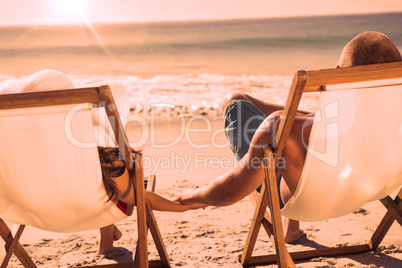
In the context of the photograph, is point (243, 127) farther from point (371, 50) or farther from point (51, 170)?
point (51, 170)

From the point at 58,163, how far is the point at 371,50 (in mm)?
1336

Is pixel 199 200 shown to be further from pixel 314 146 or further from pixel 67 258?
pixel 67 258

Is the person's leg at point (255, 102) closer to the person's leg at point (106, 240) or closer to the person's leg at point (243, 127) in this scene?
the person's leg at point (243, 127)

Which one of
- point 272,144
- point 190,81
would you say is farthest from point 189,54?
point 272,144

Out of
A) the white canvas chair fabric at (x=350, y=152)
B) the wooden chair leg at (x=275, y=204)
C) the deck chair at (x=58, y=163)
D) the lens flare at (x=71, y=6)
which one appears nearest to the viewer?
the deck chair at (x=58, y=163)

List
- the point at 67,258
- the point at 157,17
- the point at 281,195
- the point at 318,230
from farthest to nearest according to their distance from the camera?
the point at 157,17
the point at 318,230
the point at 67,258
the point at 281,195

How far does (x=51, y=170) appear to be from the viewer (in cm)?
186

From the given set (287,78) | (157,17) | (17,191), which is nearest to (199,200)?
(17,191)

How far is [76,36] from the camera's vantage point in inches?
855

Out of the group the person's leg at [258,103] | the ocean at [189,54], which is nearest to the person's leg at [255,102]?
the person's leg at [258,103]

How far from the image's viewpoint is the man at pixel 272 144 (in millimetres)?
1809

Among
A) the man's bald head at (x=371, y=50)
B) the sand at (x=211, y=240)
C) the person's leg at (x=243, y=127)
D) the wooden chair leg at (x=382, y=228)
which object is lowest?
the sand at (x=211, y=240)

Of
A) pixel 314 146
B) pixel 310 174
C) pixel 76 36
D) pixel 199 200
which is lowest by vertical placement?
pixel 199 200

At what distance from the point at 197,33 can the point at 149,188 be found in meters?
21.3
